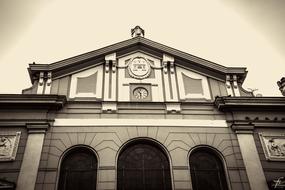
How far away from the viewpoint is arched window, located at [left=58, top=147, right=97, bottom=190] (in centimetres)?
1133

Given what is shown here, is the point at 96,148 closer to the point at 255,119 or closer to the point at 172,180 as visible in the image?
the point at 172,180

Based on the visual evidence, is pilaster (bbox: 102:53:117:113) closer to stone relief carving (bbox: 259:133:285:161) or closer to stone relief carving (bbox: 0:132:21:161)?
stone relief carving (bbox: 0:132:21:161)

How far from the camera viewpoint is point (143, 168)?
1190 cm

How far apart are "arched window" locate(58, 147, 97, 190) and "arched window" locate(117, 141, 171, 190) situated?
3.79 feet

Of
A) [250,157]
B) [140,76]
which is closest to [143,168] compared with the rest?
[250,157]

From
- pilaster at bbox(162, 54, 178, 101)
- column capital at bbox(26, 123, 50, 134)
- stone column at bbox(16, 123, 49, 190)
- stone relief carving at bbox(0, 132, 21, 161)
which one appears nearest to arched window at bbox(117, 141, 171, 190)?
pilaster at bbox(162, 54, 178, 101)

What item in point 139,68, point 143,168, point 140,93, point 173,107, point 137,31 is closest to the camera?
point 143,168

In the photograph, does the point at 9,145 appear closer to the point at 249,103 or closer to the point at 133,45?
the point at 133,45

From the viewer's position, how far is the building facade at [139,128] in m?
11.5

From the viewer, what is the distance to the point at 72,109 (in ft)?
43.0

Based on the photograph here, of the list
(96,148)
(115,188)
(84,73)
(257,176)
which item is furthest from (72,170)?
(257,176)

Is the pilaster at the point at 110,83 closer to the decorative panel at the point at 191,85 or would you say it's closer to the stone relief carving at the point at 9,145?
the decorative panel at the point at 191,85

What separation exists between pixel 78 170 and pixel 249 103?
340 inches

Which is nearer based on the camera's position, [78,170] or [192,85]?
[78,170]
